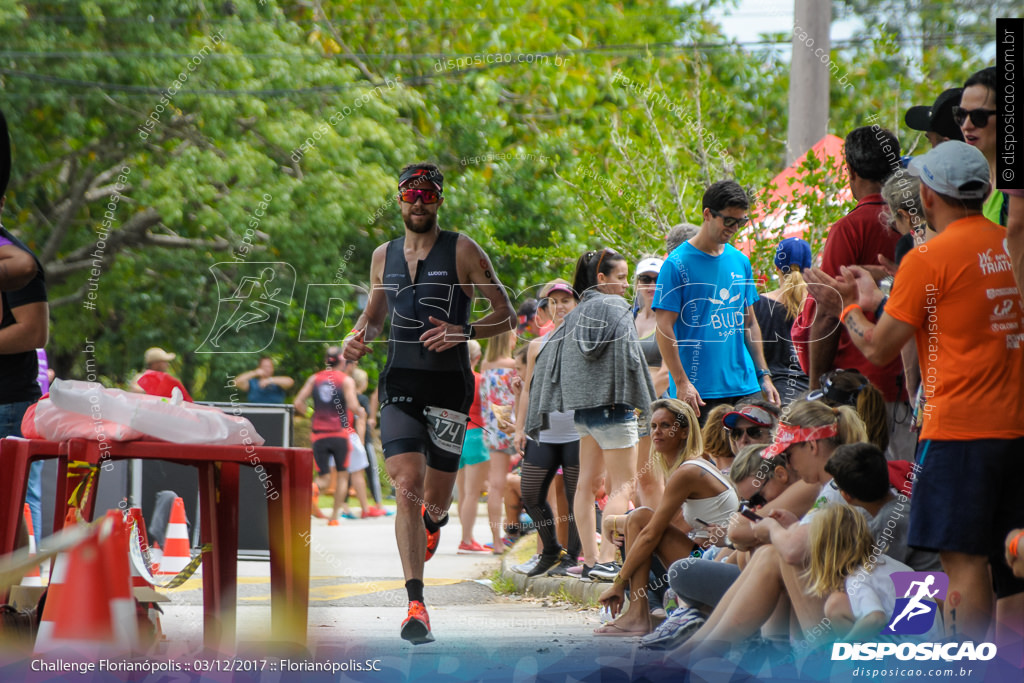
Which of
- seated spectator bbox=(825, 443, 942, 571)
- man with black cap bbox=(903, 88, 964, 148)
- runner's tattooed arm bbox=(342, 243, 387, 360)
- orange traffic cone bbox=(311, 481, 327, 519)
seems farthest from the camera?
orange traffic cone bbox=(311, 481, 327, 519)

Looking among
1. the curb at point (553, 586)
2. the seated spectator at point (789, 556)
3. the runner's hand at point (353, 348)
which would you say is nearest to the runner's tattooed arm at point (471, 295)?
the runner's hand at point (353, 348)

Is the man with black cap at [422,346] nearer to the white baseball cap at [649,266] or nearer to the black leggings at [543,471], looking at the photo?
the white baseball cap at [649,266]

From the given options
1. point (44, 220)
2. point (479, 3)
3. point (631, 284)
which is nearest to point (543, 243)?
point (631, 284)

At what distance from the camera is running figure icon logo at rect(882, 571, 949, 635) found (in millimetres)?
3699

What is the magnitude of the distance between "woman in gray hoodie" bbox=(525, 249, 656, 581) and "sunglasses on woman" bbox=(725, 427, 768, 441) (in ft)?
3.39

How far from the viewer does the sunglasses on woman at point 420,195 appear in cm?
543

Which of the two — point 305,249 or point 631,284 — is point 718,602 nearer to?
point 631,284

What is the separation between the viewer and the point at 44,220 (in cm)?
1809

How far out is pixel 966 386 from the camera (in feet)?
12.3

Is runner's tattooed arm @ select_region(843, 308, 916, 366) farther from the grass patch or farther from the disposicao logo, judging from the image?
the grass patch

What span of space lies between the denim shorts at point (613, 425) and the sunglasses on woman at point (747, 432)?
111cm

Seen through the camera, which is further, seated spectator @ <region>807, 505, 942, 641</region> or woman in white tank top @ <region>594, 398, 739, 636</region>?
woman in white tank top @ <region>594, 398, 739, 636</region>

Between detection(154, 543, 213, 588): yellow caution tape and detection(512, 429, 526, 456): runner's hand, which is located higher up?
detection(512, 429, 526, 456): runner's hand
